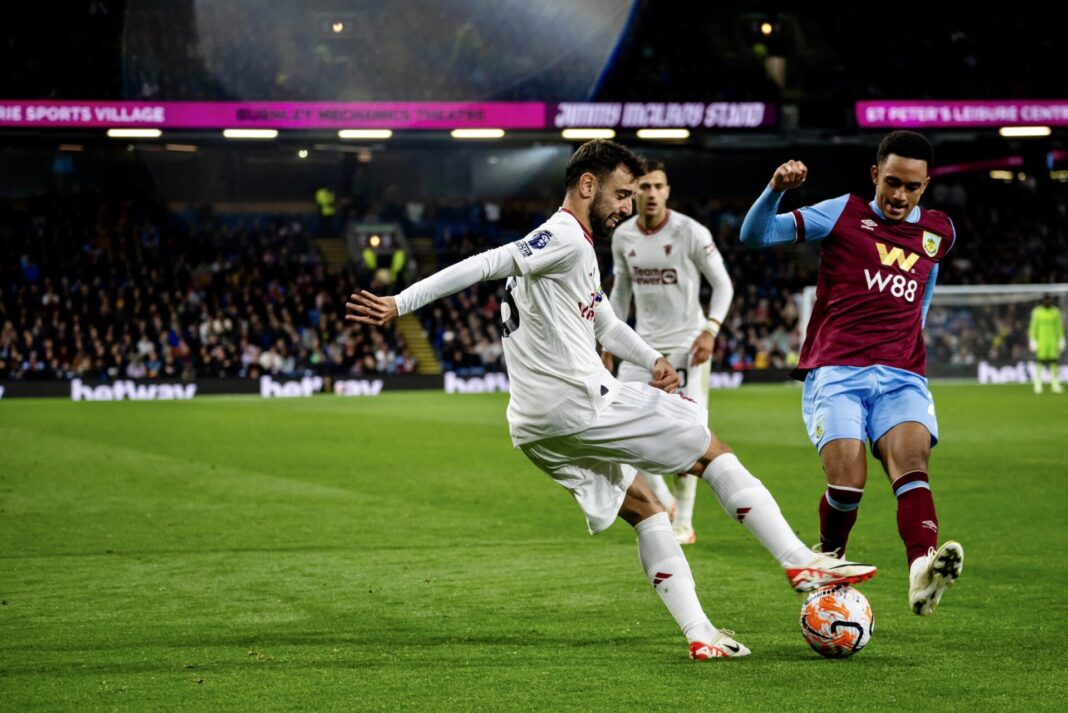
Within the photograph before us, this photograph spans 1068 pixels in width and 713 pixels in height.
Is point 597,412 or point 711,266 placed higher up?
point 711,266

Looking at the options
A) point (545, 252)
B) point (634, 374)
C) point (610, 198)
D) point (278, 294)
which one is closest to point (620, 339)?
point (610, 198)

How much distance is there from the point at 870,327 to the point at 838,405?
436 mm

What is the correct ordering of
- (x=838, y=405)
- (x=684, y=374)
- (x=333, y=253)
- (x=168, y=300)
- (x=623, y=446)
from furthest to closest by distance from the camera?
(x=333, y=253) < (x=168, y=300) < (x=684, y=374) < (x=838, y=405) < (x=623, y=446)

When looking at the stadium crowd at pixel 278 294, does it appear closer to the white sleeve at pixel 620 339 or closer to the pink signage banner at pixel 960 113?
the pink signage banner at pixel 960 113

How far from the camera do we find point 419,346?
37562 mm

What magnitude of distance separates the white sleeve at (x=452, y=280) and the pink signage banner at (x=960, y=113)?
33653 millimetres

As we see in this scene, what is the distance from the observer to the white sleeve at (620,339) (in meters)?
6.26

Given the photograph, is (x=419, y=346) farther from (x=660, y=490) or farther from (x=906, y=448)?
(x=906, y=448)

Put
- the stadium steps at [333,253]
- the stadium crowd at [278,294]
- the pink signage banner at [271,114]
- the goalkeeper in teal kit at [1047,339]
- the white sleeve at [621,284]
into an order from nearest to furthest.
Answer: the white sleeve at [621,284], the goalkeeper in teal kit at [1047,339], the stadium crowd at [278,294], the pink signage banner at [271,114], the stadium steps at [333,253]

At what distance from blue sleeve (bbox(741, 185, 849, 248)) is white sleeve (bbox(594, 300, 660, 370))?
2.23 ft

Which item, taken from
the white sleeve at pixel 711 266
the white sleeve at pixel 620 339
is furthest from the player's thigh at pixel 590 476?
the white sleeve at pixel 711 266

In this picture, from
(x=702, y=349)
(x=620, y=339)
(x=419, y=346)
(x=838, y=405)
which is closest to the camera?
(x=838, y=405)

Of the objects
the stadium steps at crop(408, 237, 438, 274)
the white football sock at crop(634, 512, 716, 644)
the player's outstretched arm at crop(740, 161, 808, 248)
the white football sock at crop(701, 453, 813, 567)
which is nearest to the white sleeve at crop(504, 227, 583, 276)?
the player's outstretched arm at crop(740, 161, 808, 248)

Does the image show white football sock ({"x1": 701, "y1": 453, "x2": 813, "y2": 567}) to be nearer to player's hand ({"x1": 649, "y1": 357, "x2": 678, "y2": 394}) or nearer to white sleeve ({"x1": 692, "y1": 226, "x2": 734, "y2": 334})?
player's hand ({"x1": 649, "y1": 357, "x2": 678, "y2": 394})
